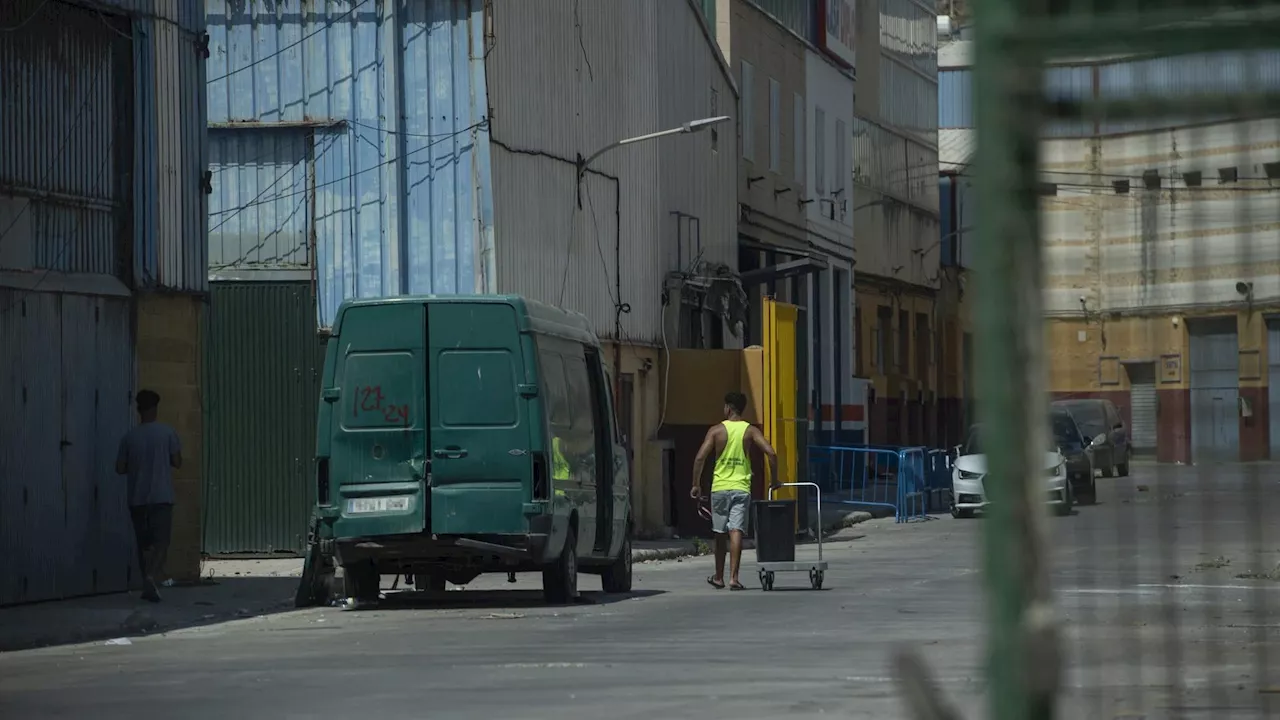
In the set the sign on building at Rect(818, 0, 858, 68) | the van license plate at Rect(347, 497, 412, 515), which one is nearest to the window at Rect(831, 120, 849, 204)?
the sign on building at Rect(818, 0, 858, 68)

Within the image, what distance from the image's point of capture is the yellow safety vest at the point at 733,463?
21797 millimetres

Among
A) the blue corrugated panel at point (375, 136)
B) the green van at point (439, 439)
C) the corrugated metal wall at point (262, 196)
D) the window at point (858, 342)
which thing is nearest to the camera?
the green van at point (439, 439)

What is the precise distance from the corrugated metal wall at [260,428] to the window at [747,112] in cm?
1725

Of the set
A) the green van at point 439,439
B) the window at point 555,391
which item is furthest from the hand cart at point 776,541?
the green van at point 439,439

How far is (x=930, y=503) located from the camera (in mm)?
43594

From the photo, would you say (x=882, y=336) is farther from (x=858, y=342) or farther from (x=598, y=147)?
(x=598, y=147)

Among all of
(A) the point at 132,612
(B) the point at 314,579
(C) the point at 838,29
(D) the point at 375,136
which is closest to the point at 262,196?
(D) the point at 375,136

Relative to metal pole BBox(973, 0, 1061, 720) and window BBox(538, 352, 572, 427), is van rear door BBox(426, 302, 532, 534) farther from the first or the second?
metal pole BBox(973, 0, 1061, 720)

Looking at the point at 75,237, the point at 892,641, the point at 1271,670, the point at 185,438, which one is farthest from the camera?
the point at 185,438

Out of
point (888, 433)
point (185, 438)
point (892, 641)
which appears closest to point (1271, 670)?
point (892, 641)

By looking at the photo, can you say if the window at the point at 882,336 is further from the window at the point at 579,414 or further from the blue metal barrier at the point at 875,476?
the window at the point at 579,414

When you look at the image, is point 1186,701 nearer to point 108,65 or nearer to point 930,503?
point 108,65

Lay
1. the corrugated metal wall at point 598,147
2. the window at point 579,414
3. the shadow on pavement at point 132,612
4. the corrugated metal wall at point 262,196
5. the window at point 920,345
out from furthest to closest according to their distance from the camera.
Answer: the window at point 920,345, the corrugated metal wall at point 598,147, the corrugated metal wall at point 262,196, the window at point 579,414, the shadow on pavement at point 132,612

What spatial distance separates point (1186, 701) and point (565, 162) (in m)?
27.2
